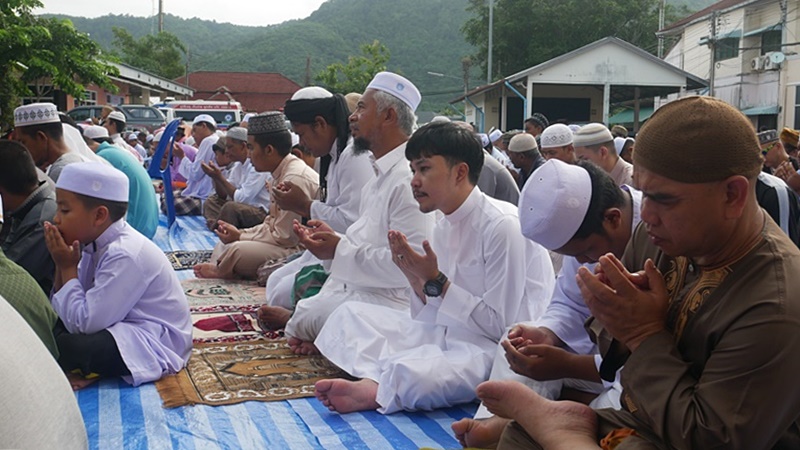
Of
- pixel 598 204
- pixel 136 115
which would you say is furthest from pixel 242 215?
pixel 136 115

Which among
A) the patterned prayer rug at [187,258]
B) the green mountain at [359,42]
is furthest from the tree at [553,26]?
the patterned prayer rug at [187,258]

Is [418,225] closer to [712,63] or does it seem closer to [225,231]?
[225,231]

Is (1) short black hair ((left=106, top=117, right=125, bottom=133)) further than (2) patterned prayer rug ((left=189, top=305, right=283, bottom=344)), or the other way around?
(1) short black hair ((left=106, top=117, right=125, bottom=133))

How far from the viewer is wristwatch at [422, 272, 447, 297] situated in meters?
3.32

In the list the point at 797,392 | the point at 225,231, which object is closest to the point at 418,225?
the point at 797,392

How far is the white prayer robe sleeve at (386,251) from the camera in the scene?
13.0ft

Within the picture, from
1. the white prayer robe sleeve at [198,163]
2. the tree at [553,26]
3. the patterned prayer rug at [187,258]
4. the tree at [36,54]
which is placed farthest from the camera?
the tree at [553,26]

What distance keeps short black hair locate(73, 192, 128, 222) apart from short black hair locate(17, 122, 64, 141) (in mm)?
2336

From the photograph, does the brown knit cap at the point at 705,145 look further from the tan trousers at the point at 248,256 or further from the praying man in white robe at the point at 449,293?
the tan trousers at the point at 248,256

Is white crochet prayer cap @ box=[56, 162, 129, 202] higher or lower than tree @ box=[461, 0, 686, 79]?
lower

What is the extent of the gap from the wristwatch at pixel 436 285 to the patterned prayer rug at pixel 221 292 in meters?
2.60

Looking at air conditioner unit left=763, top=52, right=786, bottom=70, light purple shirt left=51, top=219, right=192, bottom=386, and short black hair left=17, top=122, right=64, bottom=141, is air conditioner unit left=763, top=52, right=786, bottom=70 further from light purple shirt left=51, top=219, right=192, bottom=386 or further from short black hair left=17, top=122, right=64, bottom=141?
light purple shirt left=51, top=219, right=192, bottom=386

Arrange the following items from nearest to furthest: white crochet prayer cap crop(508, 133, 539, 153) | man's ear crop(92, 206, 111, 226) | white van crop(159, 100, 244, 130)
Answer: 1. man's ear crop(92, 206, 111, 226)
2. white crochet prayer cap crop(508, 133, 539, 153)
3. white van crop(159, 100, 244, 130)

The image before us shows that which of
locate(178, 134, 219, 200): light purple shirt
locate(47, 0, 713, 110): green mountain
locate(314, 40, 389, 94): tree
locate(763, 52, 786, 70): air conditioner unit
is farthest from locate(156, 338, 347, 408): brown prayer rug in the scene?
locate(47, 0, 713, 110): green mountain
